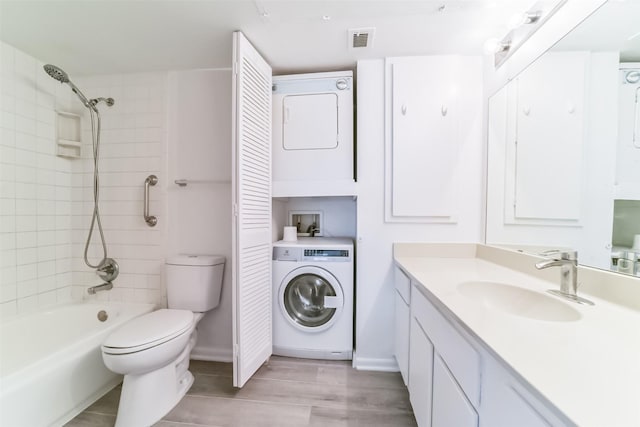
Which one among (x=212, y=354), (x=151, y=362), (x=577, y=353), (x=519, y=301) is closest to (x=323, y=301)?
(x=212, y=354)

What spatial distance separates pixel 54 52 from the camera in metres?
1.77

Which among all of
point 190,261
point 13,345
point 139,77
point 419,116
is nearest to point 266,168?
point 190,261

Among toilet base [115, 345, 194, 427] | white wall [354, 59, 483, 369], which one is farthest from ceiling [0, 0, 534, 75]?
toilet base [115, 345, 194, 427]

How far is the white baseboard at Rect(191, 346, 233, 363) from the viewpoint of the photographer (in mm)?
1981

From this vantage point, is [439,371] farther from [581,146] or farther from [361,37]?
[361,37]

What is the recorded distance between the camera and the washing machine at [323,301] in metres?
1.85

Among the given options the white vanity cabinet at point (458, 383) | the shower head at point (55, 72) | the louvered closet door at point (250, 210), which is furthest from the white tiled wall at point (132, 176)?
the white vanity cabinet at point (458, 383)

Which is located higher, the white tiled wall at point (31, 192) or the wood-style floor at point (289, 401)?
the white tiled wall at point (31, 192)

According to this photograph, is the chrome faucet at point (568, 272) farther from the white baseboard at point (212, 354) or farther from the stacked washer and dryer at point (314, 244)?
the white baseboard at point (212, 354)

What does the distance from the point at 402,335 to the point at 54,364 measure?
1.98m

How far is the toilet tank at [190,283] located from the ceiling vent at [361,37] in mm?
1853

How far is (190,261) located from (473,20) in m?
2.43

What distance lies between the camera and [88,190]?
2.09 meters

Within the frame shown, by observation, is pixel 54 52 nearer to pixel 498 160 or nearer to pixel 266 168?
pixel 266 168
